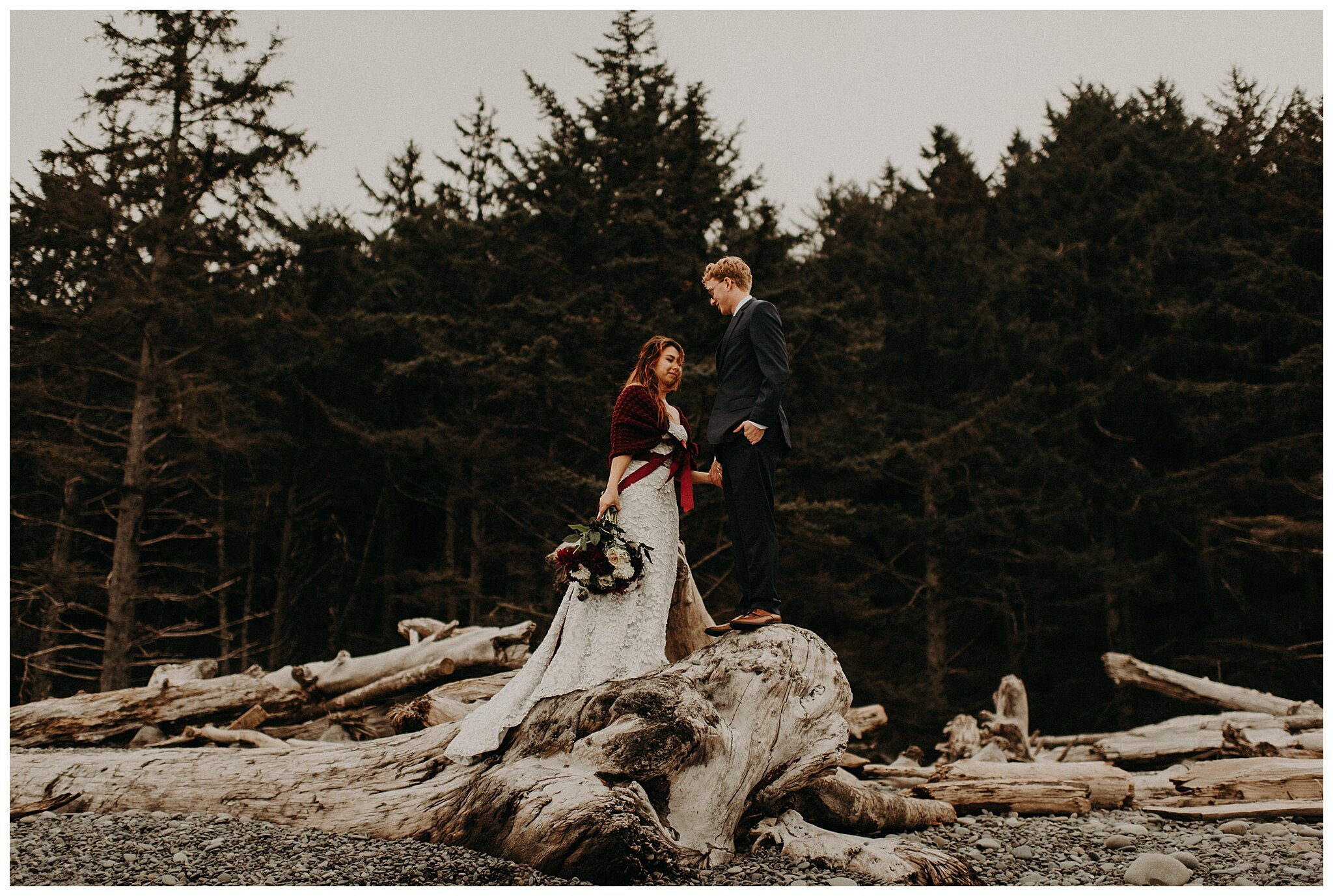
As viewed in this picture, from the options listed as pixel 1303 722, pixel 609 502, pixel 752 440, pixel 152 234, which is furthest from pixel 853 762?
pixel 152 234

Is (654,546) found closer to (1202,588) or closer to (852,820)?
(852,820)

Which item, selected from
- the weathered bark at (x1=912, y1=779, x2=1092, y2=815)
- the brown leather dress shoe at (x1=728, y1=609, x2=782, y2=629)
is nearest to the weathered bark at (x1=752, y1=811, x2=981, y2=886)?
the brown leather dress shoe at (x1=728, y1=609, x2=782, y2=629)

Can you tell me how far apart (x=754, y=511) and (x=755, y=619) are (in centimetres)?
69

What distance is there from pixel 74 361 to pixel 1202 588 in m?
24.4

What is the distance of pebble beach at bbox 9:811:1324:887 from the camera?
475 centimetres

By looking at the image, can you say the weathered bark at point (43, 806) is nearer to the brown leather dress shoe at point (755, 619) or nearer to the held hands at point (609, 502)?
the held hands at point (609, 502)

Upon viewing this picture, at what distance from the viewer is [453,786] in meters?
5.48

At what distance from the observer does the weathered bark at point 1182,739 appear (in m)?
10.1

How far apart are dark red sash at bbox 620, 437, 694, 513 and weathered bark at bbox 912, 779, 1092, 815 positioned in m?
3.75

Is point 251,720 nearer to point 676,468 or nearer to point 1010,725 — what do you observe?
point 676,468

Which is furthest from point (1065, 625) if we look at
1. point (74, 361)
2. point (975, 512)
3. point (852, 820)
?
point (74, 361)

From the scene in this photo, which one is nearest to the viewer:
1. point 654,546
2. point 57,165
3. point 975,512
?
point 654,546

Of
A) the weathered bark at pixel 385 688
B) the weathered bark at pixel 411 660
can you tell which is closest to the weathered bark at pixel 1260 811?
the weathered bark at pixel 411 660

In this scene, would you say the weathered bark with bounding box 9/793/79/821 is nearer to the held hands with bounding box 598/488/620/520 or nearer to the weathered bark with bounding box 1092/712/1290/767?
the held hands with bounding box 598/488/620/520
